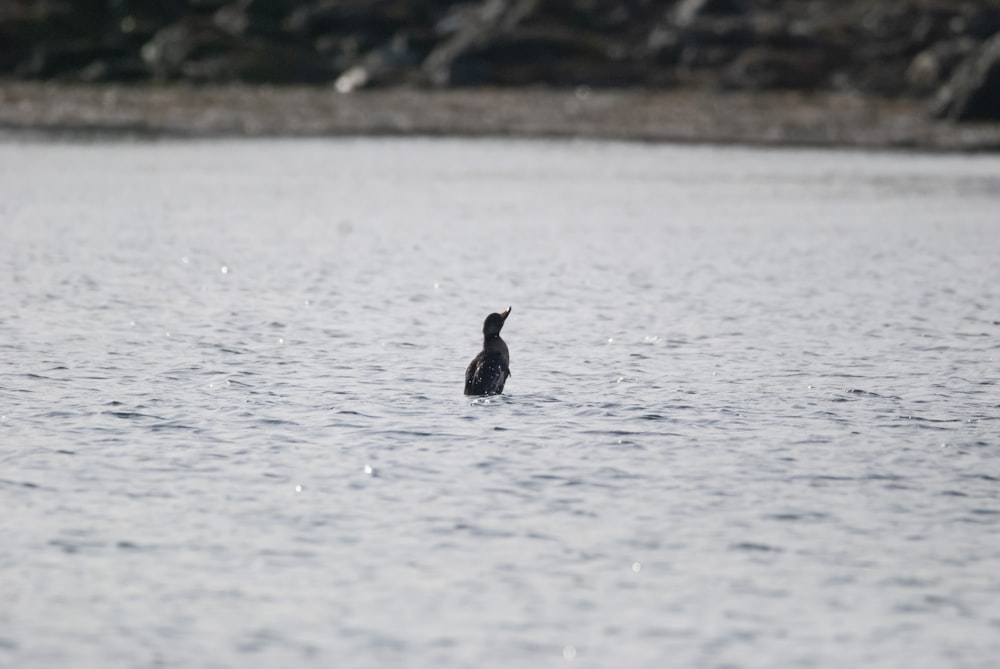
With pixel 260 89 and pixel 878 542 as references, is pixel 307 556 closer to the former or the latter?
pixel 878 542

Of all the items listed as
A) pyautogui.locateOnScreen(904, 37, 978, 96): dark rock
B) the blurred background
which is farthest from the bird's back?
pyautogui.locateOnScreen(904, 37, 978, 96): dark rock

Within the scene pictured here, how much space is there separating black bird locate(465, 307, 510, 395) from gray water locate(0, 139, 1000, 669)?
196 millimetres

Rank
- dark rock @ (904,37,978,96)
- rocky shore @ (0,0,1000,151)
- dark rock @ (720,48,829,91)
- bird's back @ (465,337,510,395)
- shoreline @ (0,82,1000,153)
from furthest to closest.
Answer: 1. dark rock @ (720,48,829,91)
2. dark rock @ (904,37,978,96)
3. rocky shore @ (0,0,1000,151)
4. shoreline @ (0,82,1000,153)
5. bird's back @ (465,337,510,395)

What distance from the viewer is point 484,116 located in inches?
2987

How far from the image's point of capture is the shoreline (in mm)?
68188

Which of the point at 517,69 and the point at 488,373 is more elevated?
the point at 517,69

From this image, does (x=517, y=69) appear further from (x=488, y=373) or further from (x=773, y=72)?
(x=488, y=373)

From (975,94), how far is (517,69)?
36027 mm

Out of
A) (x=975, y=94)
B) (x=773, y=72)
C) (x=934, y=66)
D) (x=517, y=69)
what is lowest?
(x=975, y=94)

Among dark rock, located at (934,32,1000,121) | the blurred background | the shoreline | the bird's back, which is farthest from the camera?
the blurred background

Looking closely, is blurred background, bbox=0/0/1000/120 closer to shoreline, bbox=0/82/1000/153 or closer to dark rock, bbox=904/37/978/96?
dark rock, bbox=904/37/978/96

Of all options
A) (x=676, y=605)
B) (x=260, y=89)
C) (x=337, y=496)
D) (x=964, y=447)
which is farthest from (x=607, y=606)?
(x=260, y=89)

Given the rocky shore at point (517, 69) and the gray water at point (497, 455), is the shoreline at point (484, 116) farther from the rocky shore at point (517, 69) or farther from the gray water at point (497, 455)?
the gray water at point (497, 455)

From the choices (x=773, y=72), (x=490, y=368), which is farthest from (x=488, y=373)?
(x=773, y=72)
